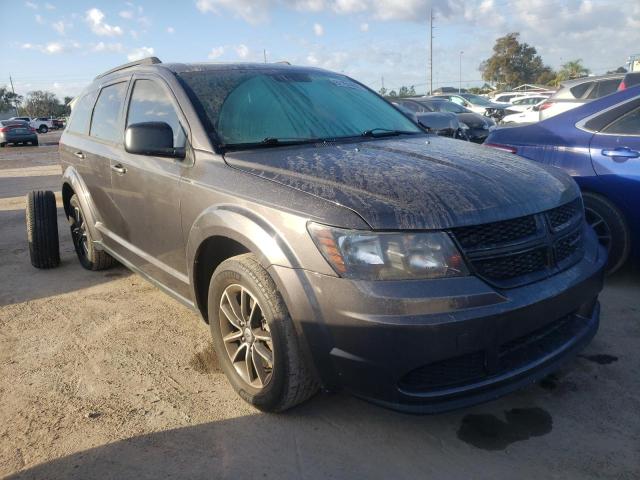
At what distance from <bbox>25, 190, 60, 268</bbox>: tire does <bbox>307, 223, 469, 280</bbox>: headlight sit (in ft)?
13.2

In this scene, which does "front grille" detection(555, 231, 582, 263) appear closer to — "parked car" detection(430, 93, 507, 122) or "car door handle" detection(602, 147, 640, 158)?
"car door handle" detection(602, 147, 640, 158)

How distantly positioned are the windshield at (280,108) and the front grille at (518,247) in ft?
4.25

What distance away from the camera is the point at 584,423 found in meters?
2.46

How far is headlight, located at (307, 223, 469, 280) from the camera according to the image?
2.08 metres

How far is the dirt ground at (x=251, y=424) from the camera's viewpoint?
7.38 ft

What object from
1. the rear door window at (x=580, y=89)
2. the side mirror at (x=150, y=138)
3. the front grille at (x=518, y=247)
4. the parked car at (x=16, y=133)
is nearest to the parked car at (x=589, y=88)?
the rear door window at (x=580, y=89)

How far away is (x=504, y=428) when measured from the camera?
2.45m

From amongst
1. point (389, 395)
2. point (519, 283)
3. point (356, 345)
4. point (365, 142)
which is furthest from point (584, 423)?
point (365, 142)

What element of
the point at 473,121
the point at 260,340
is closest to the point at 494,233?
the point at 260,340

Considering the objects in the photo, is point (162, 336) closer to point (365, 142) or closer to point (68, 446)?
point (68, 446)

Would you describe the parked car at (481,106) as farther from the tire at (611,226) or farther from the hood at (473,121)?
the tire at (611,226)

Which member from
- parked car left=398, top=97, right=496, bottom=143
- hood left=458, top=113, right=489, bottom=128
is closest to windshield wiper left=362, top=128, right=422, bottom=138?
parked car left=398, top=97, right=496, bottom=143

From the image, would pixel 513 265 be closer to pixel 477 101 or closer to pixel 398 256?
pixel 398 256

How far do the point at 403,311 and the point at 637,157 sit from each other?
2779mm
